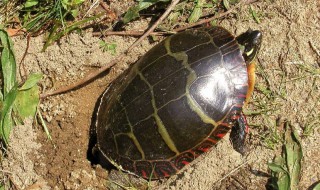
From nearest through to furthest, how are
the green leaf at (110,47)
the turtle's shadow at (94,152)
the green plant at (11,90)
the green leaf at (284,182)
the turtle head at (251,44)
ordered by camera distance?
1. the green leaf at (284,182)
2. the turtle head at (251,44)
3. the green plant at (11,90)
4. the turtle's shadow at (94,152)
5. the green leaf at (110,47)

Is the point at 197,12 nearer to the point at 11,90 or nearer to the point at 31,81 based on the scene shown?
the point at 31,81

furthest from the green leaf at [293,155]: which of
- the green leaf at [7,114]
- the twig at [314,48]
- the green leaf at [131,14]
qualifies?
the green leaf at [7,114]

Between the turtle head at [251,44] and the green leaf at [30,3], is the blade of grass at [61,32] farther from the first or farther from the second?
the turtle head at [251,44]

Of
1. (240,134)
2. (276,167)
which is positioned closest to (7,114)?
(240,134)

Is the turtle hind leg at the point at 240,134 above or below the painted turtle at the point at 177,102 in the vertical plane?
below

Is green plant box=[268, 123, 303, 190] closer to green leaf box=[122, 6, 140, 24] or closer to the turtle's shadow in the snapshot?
the turtle's shadow

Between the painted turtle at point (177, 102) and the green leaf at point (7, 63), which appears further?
the green leaf at point (7, 63)

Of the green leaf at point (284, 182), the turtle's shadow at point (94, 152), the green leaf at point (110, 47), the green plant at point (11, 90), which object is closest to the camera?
the green leaf at point (284, 182)
